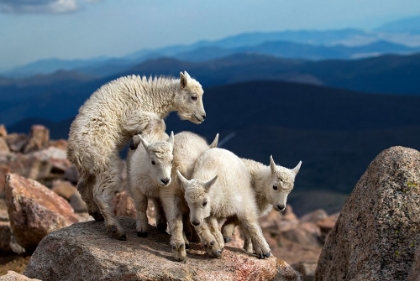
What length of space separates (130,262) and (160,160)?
63.7 inches

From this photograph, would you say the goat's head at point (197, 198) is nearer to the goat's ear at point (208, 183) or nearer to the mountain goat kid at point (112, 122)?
the goat's ear at point (208, 183)

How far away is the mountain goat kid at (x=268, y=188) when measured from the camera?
9.34 m

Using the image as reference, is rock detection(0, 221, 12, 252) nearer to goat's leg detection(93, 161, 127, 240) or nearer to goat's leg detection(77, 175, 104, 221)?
goat's leg detection(77, 175, 104, 221)

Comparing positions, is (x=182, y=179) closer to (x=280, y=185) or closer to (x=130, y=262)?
(x=130, y=262)

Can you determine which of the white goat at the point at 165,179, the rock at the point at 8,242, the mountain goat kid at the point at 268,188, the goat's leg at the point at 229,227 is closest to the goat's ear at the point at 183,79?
the white goat at the point at 165,179

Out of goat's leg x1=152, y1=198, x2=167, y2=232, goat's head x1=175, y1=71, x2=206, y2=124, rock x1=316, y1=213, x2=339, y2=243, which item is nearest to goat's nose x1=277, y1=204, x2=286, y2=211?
goat's leg x1=152, y1=198, x2=167, y2=232

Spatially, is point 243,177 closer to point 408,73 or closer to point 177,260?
point 177,260

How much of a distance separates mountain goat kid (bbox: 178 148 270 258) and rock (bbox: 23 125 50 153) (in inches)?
991

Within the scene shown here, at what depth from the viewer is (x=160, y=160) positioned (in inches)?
347

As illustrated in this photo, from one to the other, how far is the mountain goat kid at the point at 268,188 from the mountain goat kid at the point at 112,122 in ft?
5.68

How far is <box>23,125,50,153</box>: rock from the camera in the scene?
3291cm

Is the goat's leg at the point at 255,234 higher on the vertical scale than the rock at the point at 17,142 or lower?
higher

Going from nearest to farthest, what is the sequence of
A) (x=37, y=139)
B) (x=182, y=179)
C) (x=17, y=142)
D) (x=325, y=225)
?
(x=182, y=179) → (x=325, y=225) → (x=17, y=142) → (x=37, y=139)

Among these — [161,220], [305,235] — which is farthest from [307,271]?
[305,235]
